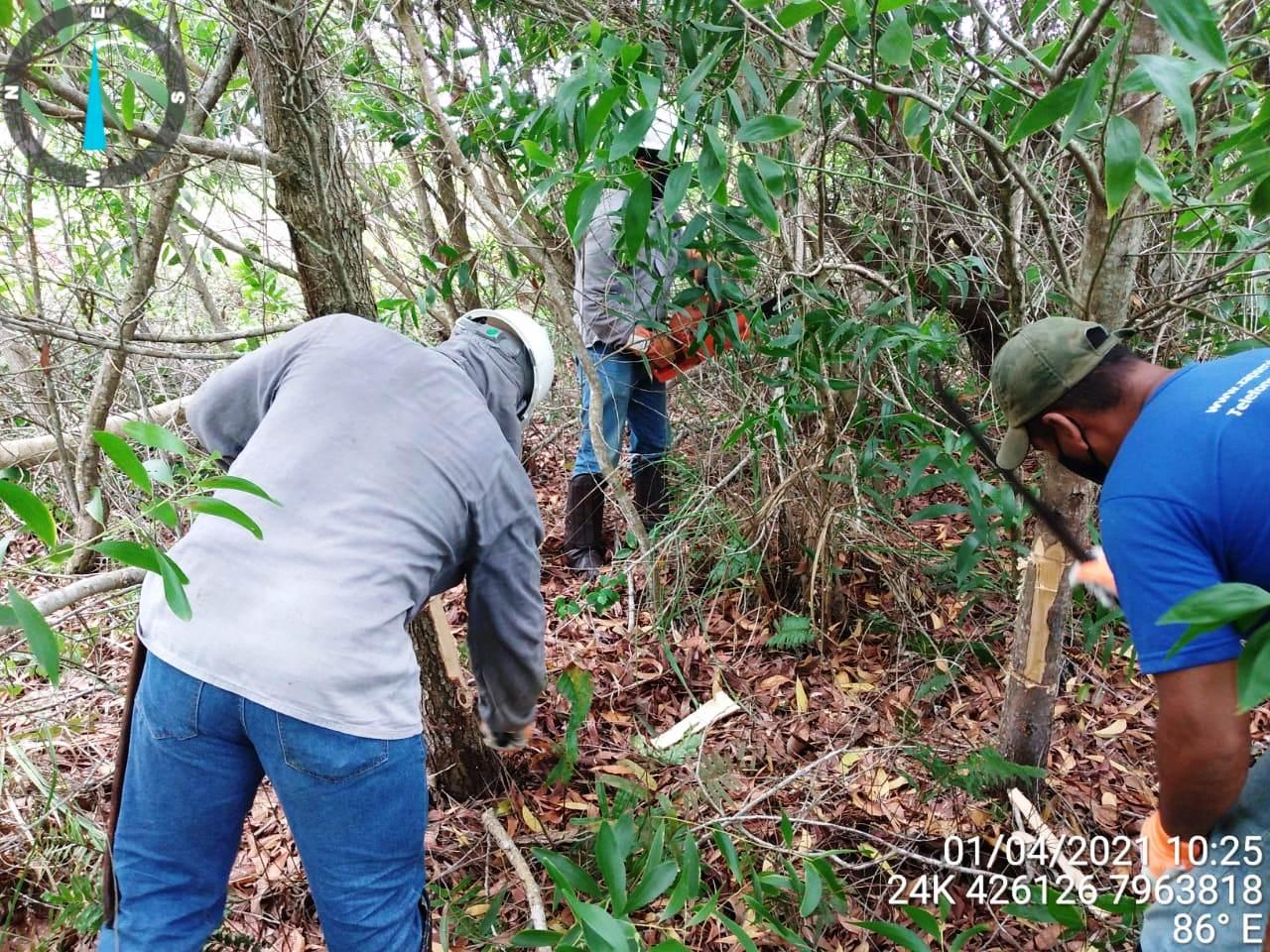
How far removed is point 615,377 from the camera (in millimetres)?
3549

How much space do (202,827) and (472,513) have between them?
0.77m

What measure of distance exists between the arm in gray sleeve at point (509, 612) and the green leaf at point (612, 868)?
456mm

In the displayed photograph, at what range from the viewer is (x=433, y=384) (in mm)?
1712

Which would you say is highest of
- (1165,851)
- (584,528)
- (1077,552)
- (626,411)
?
(626,411)

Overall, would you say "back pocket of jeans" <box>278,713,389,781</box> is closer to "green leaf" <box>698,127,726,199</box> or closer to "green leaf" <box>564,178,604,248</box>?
"green leaf" <box>564,178,604,248</box>

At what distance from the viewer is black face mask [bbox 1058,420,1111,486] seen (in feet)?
5.26

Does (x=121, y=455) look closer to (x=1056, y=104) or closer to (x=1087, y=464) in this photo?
(x=1056, y=104)

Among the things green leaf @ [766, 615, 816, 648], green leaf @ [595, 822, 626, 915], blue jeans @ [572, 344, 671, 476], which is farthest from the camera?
blue jeans @ [572, 344, 671, 476]

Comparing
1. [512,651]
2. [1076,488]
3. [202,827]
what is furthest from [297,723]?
[1076,488]

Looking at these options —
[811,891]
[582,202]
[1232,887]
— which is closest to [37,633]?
[582,202]

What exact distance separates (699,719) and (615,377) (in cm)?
147

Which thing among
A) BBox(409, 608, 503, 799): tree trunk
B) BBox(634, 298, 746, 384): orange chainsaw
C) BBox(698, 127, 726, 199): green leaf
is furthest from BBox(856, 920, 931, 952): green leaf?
BBox(634, 298, 746, 384): orange chainsaw

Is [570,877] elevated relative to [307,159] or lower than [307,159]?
lower

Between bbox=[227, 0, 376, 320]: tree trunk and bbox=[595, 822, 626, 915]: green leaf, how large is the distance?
142cm
